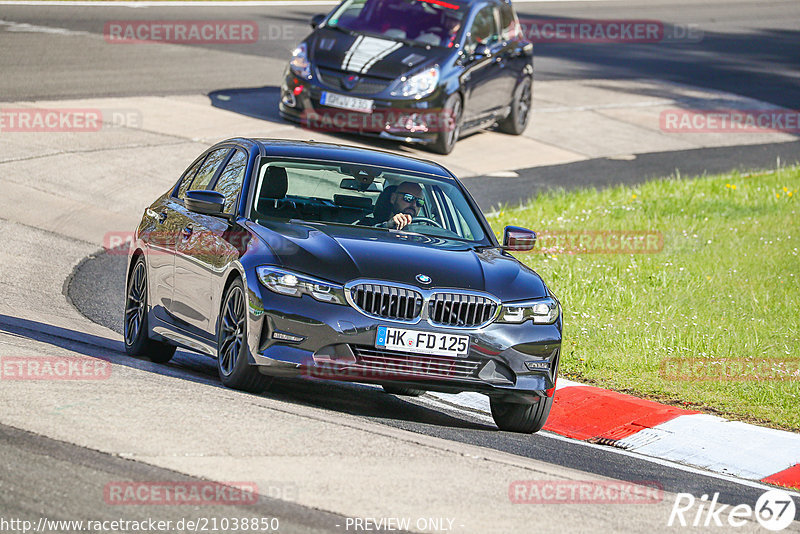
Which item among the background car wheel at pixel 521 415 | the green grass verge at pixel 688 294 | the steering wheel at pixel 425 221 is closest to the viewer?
the background car wheel at pixel 521 415

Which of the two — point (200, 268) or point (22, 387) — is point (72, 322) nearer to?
point (200, 268)

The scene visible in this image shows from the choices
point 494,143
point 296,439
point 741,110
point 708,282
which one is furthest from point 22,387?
point 741,110

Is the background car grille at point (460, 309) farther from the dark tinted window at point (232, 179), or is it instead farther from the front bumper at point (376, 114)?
the front bumper at point (376, 114)

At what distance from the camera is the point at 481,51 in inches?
786

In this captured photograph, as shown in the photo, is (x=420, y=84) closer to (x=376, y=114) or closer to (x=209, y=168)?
(x=376, y=114)

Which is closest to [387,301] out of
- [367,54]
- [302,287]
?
[302,287]

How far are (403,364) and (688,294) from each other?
5.95m

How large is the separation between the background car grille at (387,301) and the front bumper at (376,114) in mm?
11145

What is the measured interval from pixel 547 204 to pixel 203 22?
1514 centimetres

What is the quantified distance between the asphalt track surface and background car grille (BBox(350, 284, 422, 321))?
72 cm

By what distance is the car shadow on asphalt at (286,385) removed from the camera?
8.38m

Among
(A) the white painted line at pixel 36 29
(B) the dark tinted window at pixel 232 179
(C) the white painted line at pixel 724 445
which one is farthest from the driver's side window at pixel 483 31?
(C) the white painted line at pixel 724 445

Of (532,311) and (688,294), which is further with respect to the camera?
(688,294)

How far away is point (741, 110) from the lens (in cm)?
2667
